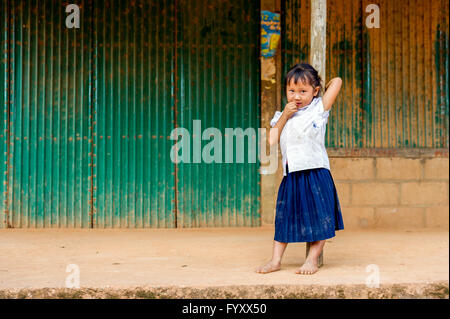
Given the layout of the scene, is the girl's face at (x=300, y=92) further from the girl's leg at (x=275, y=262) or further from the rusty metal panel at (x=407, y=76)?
the rusty metal panel at (x=407, y=76)

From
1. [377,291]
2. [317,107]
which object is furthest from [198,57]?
[377,291]

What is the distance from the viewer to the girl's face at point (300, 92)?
343cm

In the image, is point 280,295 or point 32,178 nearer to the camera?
point 280,295

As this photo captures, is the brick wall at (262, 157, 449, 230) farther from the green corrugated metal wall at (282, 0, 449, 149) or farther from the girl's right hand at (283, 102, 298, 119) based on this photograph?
the girl's right hand at (283, 102, 298, 119)

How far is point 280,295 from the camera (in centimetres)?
310

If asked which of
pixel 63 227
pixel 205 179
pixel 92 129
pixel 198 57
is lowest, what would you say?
pixel 63 227

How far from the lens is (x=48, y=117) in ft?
18.8

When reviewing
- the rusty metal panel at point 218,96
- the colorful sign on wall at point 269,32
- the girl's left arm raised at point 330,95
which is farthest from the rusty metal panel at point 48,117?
the girl's left arm raised at point 330,95

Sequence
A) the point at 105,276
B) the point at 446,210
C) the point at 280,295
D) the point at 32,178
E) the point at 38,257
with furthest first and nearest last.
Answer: the point at 446,210
the point at 32,178
the point at 38,257
the point at 105,276
the point at 280,295

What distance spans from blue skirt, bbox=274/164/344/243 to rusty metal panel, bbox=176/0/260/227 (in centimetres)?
238

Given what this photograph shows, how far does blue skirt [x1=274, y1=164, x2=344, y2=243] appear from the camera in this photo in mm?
3447

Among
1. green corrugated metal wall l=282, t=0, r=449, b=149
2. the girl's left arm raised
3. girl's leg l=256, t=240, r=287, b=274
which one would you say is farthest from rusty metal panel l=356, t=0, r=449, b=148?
girl's leg l=256, t=240, r=287, b=274

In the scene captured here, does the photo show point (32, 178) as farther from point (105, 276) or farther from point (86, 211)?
point (105, 276)

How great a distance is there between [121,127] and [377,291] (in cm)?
368
